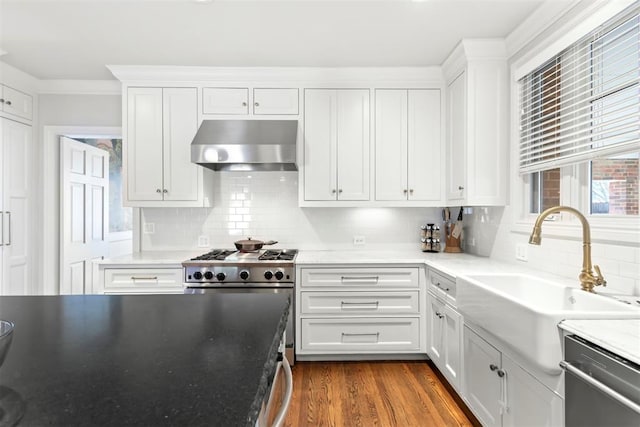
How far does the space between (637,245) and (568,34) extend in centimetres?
125

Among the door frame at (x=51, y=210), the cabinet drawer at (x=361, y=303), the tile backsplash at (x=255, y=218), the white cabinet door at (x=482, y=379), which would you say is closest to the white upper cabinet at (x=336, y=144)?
the tile backsplash at (x=255, y=218)

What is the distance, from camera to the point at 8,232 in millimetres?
3186

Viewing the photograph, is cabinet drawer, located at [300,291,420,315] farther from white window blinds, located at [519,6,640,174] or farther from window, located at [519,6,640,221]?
white window blinds, located at [519,6,640,174]

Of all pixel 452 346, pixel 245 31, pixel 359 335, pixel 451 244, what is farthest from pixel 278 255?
pixel 245 31

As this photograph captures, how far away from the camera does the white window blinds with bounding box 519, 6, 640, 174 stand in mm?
1655

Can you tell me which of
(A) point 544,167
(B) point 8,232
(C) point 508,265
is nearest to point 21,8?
(B) point 8,232

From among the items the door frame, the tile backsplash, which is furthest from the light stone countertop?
the door frame

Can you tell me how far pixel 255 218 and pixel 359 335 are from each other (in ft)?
4.91

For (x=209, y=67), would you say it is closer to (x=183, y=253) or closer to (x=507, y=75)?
(x=183, y=253)

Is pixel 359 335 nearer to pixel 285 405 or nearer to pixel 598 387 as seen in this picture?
pixel 598 387

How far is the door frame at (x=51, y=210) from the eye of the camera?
11.5 feet

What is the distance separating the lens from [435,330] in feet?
8.91

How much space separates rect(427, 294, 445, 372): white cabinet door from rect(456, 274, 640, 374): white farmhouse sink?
57 centimetres

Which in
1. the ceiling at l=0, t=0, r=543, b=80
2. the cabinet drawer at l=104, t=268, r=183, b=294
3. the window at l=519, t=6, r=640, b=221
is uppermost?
the ceiling at l=0, t=0, r=543, b=80
